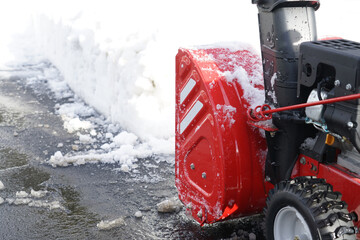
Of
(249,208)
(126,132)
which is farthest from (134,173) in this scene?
(249,208)

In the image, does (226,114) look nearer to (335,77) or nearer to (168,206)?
(335,77)

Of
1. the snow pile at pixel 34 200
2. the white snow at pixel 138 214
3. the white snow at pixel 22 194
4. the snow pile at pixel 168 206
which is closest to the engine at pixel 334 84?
the snow pile at pixel 168 206

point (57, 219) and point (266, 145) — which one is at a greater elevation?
point (266, 145)

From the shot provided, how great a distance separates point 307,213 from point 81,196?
89.2 inches

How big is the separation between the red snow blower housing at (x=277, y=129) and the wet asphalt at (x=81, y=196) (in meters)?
0.40

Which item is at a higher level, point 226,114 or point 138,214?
point 226,114

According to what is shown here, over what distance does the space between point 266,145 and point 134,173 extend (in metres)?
1.78

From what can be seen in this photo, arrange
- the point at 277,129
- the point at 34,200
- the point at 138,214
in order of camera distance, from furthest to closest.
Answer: the point at 34,200 < the point at 138,214 < the point at 277,129

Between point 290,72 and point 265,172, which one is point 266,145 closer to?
point 265,172

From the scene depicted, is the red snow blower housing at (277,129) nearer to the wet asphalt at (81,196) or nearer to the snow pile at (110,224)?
the wet asphalt at (81,196)

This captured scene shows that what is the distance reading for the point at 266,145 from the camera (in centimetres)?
312

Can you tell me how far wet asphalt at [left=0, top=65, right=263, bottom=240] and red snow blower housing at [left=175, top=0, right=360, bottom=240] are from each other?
0.40 meters

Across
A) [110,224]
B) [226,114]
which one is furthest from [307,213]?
[110,224]

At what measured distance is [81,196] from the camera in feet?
13.9
